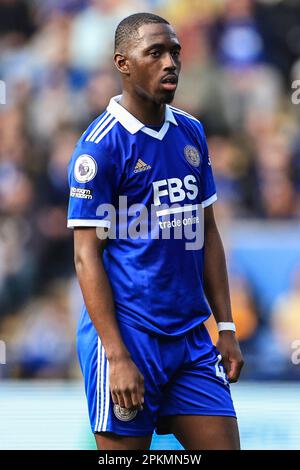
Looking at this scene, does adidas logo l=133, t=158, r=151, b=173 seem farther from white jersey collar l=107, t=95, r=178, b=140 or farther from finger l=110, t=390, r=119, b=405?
finger l=110, t=390, r=119, b=405

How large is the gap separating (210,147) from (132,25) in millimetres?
4835

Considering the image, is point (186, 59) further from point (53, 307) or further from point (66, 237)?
point (53, 307)

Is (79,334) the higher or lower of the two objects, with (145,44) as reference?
lower

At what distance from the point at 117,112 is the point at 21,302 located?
4814 mm

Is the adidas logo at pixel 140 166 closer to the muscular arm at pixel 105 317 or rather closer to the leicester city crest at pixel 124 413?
the muscular arm at pixel 105 317

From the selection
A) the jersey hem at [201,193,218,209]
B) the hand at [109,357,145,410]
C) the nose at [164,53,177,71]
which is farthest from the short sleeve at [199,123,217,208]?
the hand at [109,357,145,410]

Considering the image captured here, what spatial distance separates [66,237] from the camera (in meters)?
8.50

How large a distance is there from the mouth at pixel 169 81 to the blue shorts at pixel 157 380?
86 cm

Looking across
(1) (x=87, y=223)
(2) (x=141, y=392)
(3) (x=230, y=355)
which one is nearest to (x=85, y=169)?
(1) (x=87, y=223)

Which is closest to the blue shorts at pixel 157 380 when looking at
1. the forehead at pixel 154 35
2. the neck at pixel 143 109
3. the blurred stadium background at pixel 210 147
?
the neck at pixel 143 109

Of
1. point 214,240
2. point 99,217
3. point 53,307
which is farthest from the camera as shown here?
point 53,307

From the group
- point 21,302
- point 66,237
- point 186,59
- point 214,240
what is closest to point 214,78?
point 186,59

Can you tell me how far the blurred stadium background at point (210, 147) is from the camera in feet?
26.8

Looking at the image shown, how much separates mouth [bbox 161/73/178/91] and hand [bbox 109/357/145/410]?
3.14ft
